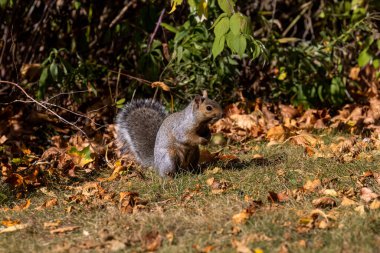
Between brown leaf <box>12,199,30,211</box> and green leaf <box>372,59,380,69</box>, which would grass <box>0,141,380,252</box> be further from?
green leaf <box>372,59,380,69</box>

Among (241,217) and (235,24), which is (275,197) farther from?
(235,24)

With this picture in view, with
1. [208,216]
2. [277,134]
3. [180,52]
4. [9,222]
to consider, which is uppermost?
[180,52]

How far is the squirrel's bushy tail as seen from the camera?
484 cm

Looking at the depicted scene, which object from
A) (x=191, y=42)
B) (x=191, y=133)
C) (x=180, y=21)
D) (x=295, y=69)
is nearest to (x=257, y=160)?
(x=191, y=133)

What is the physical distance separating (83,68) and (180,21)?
121cm

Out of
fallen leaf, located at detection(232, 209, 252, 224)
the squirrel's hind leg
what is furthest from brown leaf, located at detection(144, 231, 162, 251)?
the squirrel's hind leg

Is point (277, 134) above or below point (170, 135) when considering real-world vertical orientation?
below

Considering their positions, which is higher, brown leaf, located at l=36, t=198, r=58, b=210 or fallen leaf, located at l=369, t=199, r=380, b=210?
fallen leaf, located at l=369, t=199, r=380, b=210

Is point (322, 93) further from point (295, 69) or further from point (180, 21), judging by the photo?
point (180, 21)

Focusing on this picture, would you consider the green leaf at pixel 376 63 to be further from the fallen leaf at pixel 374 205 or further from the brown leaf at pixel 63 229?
the brown leaf at pixel 63 229

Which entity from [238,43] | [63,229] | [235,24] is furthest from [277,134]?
[63,229]

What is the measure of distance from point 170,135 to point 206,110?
0.31 m

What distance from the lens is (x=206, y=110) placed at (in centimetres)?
433

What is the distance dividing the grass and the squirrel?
14 centimetres
